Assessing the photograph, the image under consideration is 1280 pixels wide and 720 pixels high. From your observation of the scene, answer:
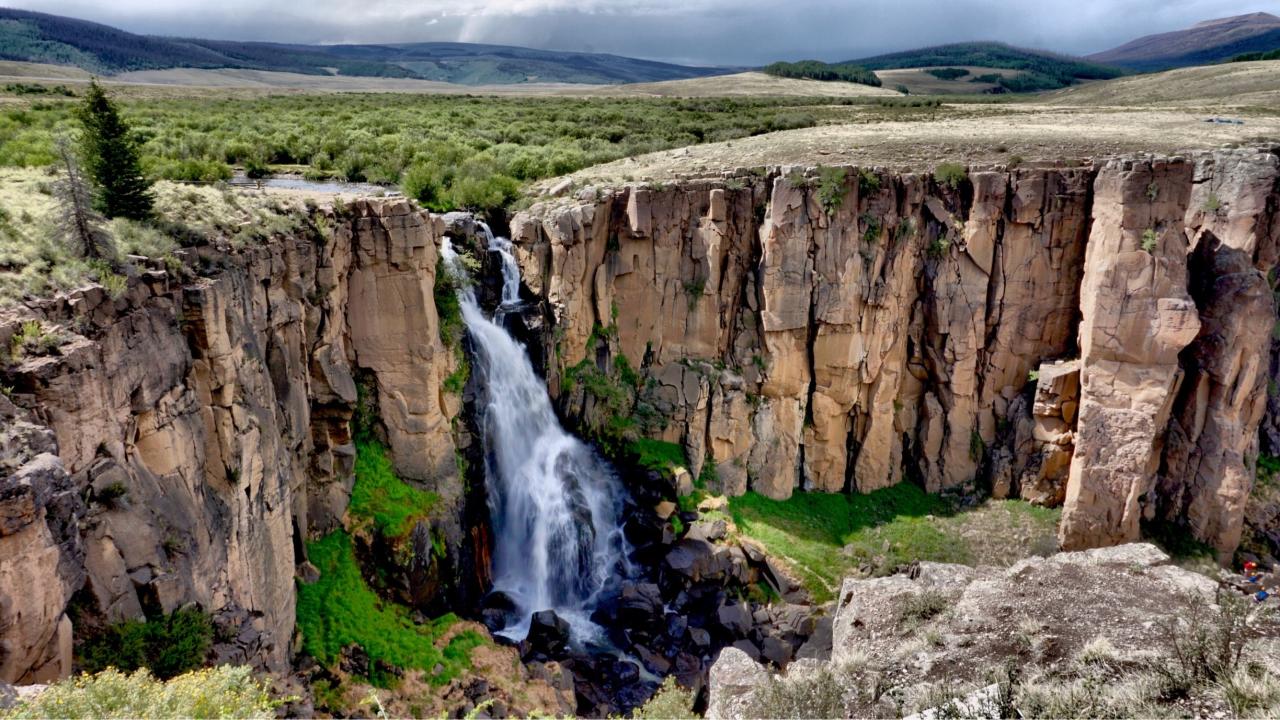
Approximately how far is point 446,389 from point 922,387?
63.9ft

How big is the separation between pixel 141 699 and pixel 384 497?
13.2 m

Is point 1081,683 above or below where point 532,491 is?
above

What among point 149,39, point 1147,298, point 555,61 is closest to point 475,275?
point 1147,298

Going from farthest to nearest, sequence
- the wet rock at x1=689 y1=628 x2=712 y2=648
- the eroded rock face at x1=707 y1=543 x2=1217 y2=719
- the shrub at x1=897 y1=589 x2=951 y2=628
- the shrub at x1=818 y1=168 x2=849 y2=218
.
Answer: the shrub at x1=818 y1=168 x2=849 y2=218, the wet rock at x1=689 y1=628 x2=712 y2=648, the shrub at x1=897 y1=589 x2=951 y2=628, the eroded rock face at x1=707 y1=543 x2=1217 y2=719

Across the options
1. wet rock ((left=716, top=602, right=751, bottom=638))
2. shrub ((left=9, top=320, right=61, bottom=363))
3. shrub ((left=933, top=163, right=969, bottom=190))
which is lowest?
wet rock ((left=716, top=602, right=751, bottom=638))

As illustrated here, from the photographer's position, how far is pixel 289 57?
131 meters

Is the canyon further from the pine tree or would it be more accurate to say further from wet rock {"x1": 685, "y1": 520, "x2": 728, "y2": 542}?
wet rock {"x1": 685, "y1": 520, "x2": 728, "y2": 542}

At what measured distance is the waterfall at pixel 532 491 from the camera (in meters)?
24.4

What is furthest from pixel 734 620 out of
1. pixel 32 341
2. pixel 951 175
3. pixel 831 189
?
pixel 32 341

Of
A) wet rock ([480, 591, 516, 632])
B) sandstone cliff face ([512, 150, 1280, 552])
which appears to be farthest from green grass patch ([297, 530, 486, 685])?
sandstone cliff face ([512, 150, 1280, 552])

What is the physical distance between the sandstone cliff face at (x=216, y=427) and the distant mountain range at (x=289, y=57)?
86472mm

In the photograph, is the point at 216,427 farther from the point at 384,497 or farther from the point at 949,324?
the point at 949,324

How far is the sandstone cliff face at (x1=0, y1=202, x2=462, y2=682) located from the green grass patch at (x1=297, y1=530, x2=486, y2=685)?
93cm

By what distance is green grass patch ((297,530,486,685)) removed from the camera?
18.1 metres
